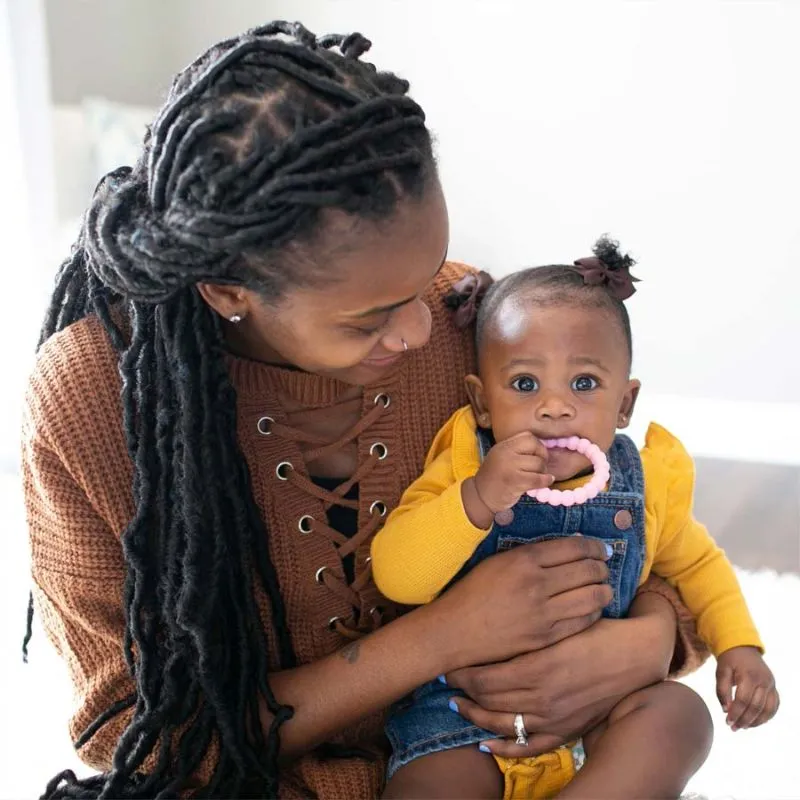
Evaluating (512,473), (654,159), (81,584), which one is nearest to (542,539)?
(512,473)

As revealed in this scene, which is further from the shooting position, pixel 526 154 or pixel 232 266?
pixel 526 154

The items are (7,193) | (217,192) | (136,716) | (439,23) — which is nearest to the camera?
(217,192)

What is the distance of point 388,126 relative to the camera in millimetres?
887

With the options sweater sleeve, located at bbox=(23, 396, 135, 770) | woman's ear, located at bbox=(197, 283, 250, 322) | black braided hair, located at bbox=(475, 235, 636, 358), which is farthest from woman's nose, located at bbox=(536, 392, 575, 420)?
sweater sleeve, located at bbox=(23, 396, 135, 770)

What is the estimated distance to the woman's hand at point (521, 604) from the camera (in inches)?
41.3

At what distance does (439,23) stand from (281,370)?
131 centimetres

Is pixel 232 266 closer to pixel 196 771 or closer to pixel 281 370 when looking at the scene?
pixel 281 370

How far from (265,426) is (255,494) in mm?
76

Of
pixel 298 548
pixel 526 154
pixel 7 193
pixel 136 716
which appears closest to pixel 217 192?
pixel 298 548

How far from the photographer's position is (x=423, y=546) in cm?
104

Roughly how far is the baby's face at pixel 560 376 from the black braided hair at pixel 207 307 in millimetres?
244

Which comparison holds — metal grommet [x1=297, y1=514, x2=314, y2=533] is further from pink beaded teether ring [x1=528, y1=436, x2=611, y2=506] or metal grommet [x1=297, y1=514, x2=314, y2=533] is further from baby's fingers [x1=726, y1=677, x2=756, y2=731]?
baby's fingers [x1=726, y1=677, x2=756, y2=731]

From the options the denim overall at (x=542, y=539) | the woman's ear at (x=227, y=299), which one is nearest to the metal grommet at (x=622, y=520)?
the denim overall at (x=542, y=539)

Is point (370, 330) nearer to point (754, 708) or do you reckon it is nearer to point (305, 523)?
point (305, 523)
